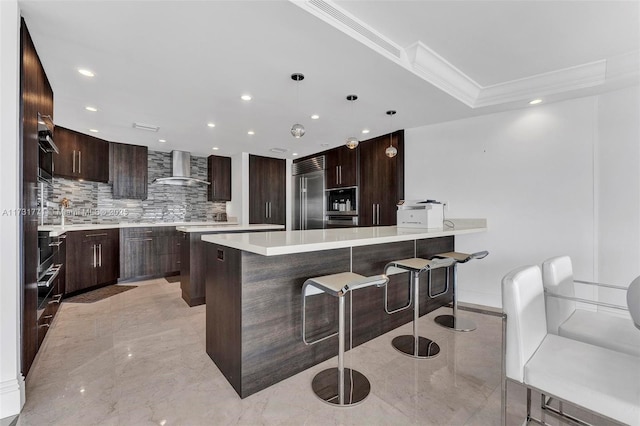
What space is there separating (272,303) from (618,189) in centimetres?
339

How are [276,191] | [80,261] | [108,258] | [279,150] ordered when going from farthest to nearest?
[276,191] < [279,150] < [108,258] < [80,261]

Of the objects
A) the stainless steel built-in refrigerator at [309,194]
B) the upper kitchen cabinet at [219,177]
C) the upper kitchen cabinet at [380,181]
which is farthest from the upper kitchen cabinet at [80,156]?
the upper kitchen cabinet at [380,181]

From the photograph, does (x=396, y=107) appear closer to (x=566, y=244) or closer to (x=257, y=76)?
(x=257, y=76)

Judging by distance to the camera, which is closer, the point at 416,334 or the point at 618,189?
the point at 416,334

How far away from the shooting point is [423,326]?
280 centimetres

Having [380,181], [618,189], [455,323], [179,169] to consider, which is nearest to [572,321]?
[455,323]

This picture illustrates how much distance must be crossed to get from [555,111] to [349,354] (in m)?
3.32

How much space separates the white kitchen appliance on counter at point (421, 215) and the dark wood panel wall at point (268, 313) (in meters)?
0.93

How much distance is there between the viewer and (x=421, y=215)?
3.04 m

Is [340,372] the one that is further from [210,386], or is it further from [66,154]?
→ [66,154]

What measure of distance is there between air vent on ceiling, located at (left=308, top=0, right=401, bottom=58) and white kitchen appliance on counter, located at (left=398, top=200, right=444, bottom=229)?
158 centimetres

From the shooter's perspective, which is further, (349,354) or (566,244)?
(566,244)

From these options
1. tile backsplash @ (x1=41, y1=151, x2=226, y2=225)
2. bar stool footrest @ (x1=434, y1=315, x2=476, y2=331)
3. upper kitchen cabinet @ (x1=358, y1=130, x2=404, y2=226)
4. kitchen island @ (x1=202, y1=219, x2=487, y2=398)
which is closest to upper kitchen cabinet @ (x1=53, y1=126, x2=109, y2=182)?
tile backsplash @ (x1=41, y1=151, x2=226, y2=225)

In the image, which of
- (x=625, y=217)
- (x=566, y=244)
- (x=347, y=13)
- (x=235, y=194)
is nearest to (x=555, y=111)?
(x=625, y=217)
